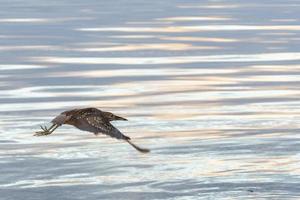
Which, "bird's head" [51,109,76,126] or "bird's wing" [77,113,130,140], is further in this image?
"bird's head" [51,109,76,126]

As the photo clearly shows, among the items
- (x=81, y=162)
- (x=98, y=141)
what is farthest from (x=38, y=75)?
(x=81, y=162)

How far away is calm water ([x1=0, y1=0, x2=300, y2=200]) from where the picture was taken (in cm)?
1252

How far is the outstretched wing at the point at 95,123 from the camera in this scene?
9.88 metres

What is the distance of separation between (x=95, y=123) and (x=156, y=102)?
771 cm

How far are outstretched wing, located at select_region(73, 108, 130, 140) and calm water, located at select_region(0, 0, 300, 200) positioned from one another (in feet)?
5.78

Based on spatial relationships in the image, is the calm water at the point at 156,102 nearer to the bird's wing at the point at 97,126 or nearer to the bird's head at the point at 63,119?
the bird's head at the point at 63,119

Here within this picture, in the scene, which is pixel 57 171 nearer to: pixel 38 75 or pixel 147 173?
pixel 147 173

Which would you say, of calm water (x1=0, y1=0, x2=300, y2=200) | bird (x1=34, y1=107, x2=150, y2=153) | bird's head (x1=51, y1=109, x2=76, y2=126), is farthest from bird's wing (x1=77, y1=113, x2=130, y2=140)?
calm water (x1=0, y1=0, x2=300, y2=200)

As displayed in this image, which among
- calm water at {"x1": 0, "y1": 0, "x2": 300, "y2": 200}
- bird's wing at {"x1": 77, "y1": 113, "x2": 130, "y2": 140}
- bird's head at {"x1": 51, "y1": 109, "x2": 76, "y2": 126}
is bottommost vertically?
calm water at {"x1": 0, "y1": 0, "x2": 300, "y2": 200}

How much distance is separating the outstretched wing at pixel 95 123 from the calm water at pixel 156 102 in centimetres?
176

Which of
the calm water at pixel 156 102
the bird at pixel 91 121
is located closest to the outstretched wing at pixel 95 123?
the bird at pixel 91 121

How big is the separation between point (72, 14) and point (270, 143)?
18.8m

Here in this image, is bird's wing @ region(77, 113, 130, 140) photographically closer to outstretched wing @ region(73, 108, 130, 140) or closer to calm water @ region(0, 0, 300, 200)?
outstretched wing @ region(73, 108, 130, 140)

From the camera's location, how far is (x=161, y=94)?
18.5 m
